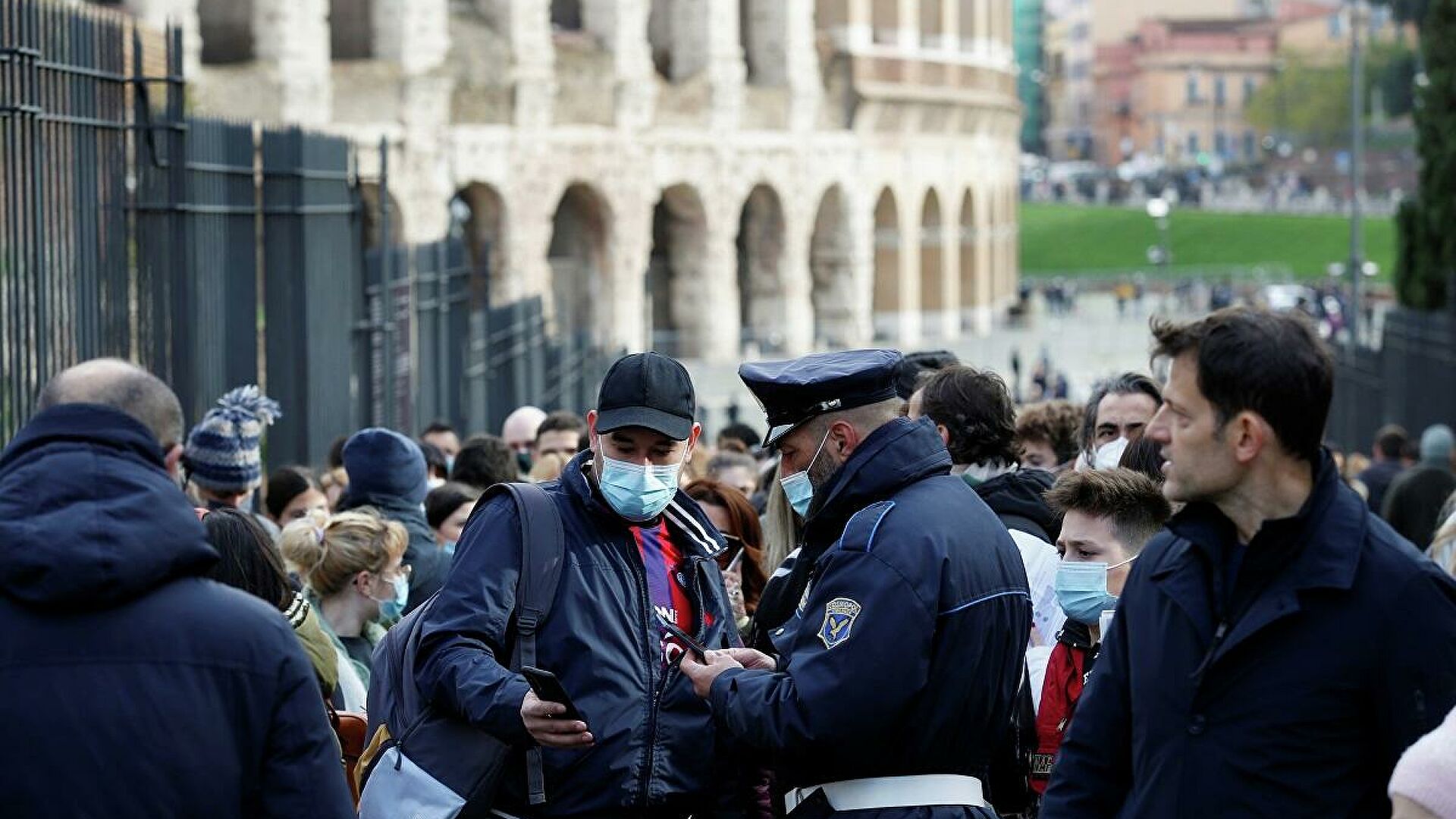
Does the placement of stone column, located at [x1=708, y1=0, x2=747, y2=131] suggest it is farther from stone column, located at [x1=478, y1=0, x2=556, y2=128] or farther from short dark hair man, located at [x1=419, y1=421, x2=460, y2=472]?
short dark hair man, located at [x1=419, y1=421, x2=460, y2=472]

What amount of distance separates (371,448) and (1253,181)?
111 m

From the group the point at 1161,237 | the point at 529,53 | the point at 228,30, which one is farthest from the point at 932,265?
the point at 1161,237

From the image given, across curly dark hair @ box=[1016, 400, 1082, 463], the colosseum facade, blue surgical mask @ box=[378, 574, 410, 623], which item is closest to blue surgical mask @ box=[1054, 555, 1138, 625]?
blue surgical mask @ box=[378, 574, 410, 623]

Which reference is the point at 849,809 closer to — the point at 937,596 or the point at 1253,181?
the point at 937,596

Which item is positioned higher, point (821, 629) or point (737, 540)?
point (821, 629)

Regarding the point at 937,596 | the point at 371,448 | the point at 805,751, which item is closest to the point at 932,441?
the point at 937,596

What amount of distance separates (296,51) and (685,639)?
28.8 metres

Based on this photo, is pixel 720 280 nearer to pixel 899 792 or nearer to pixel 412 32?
pixel 412 32

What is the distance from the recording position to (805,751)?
4.46 metres

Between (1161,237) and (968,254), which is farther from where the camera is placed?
(1161,237)


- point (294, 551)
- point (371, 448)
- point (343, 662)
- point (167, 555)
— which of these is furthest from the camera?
point (371, 448)

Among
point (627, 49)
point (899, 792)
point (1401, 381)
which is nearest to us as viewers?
point (899, 792)

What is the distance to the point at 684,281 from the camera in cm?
4553

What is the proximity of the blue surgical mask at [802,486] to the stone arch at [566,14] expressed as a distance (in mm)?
40949
